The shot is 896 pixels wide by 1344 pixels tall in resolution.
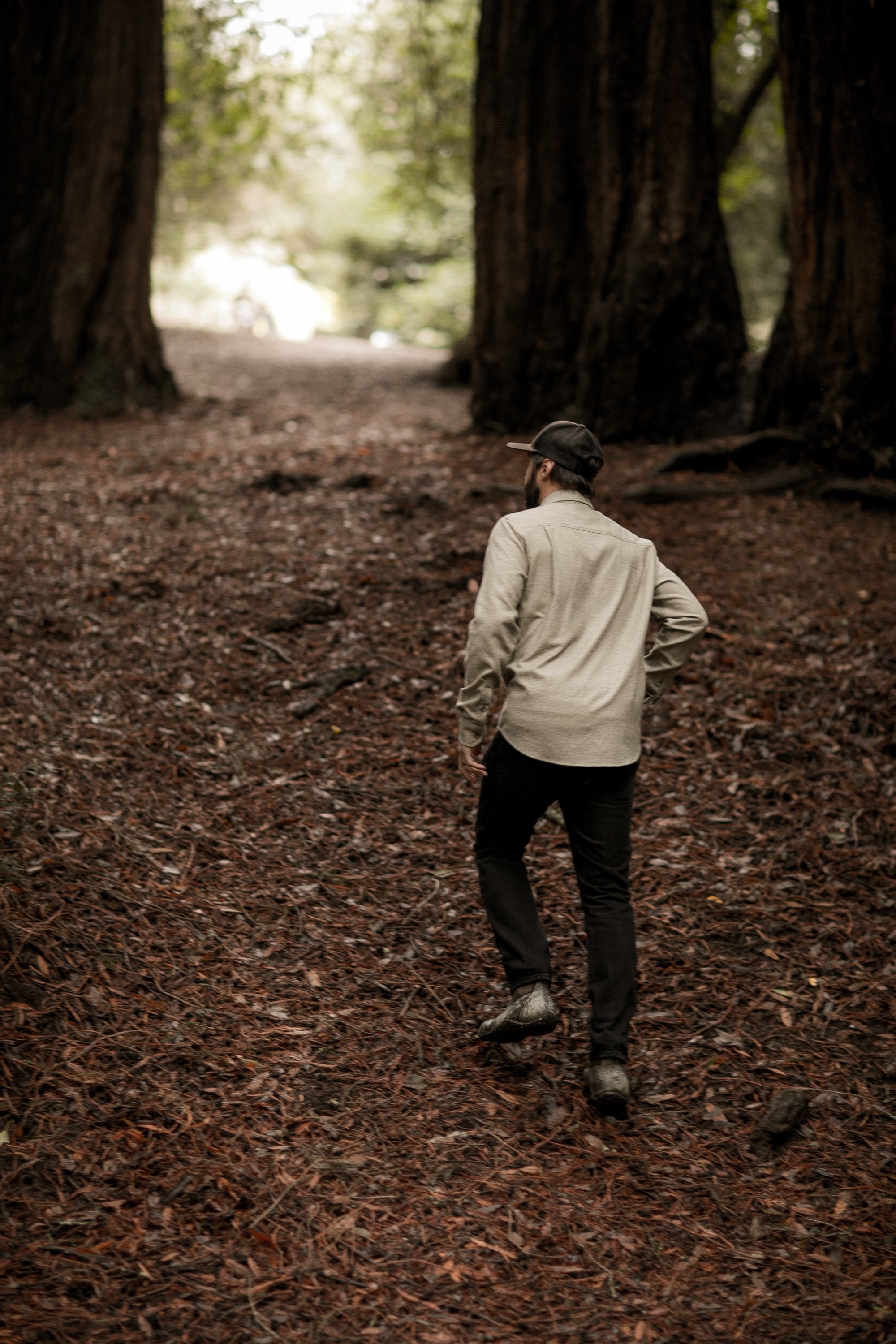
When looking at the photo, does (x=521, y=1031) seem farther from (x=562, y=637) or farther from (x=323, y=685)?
(x=323, y=685)

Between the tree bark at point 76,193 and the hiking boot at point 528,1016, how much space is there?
347 inches

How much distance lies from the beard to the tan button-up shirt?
121 mm

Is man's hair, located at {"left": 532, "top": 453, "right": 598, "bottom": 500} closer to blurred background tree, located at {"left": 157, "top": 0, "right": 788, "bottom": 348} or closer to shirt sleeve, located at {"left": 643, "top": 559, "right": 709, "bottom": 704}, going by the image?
shirt sleeve, located at {"left": 643, "top": 559, "right": 709, "bottom": 704}

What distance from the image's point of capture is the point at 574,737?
10.9 ft

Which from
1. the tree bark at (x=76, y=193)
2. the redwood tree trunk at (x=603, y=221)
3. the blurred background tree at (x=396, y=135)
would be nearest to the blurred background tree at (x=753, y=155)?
the blurred background tree at (x=396, y=135)

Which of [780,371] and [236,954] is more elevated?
[780,371]

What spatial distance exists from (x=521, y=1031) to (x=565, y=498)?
1732mm

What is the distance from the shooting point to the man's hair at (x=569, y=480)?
3.50 meters

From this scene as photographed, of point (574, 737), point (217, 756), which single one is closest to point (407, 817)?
point (217, 756)

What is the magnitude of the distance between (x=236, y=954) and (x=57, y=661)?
2.51 meters

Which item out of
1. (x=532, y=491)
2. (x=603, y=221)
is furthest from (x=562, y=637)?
(x=603, y=221)

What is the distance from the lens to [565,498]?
349 cm

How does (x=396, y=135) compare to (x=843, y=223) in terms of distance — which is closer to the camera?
(x=843, y=223)

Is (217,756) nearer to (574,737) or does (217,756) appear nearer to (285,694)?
(285,694)
